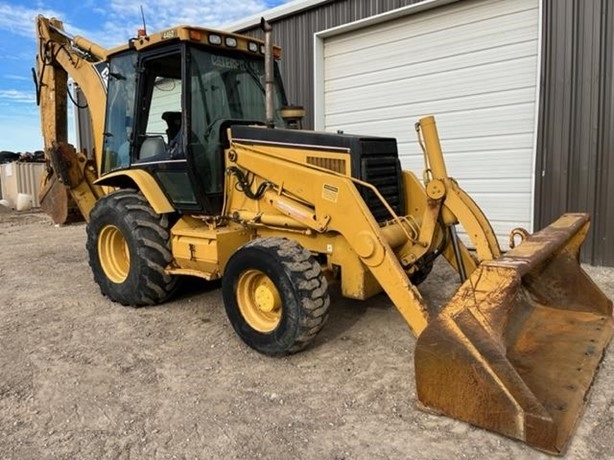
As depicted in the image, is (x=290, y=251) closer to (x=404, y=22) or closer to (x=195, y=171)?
(x=195, y=171)

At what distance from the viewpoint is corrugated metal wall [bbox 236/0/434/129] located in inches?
317

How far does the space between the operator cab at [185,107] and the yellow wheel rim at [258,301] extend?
1.02 meters

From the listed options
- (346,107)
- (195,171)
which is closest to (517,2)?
(346,107)

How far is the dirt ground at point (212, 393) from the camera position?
8.73ft

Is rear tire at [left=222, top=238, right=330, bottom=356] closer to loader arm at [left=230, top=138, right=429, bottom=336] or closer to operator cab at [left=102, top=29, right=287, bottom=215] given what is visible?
loader arm at [left=230, top=138, right=429, bottom=336]

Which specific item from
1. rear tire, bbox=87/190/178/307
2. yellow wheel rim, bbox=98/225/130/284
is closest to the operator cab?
rear tire, bbox=87/190/178/307

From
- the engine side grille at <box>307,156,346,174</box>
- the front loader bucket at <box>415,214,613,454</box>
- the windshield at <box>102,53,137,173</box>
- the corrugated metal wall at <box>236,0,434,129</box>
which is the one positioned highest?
the corrugated metal wall at <box>236,0,434,129</box>

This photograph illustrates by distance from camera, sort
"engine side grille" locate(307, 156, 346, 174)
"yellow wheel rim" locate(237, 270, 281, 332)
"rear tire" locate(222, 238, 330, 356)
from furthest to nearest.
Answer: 1. "engine side grille" locate(307, 156, 346, 174)
2. "yellow wheel rim" locate(237, 270, 281, 332)
3. "rear tire" locate(222, 238, 330, 356)

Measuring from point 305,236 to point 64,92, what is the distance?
4.53m

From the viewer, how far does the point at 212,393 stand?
327 centimetres

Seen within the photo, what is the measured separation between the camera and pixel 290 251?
3.65 meters

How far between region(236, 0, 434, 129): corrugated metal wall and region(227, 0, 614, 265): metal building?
0.06 feet

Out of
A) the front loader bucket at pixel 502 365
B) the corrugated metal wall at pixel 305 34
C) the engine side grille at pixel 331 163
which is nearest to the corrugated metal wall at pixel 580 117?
the corrugated metal wall at pixel 305 34

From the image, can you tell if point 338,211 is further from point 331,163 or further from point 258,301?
point 258,301
